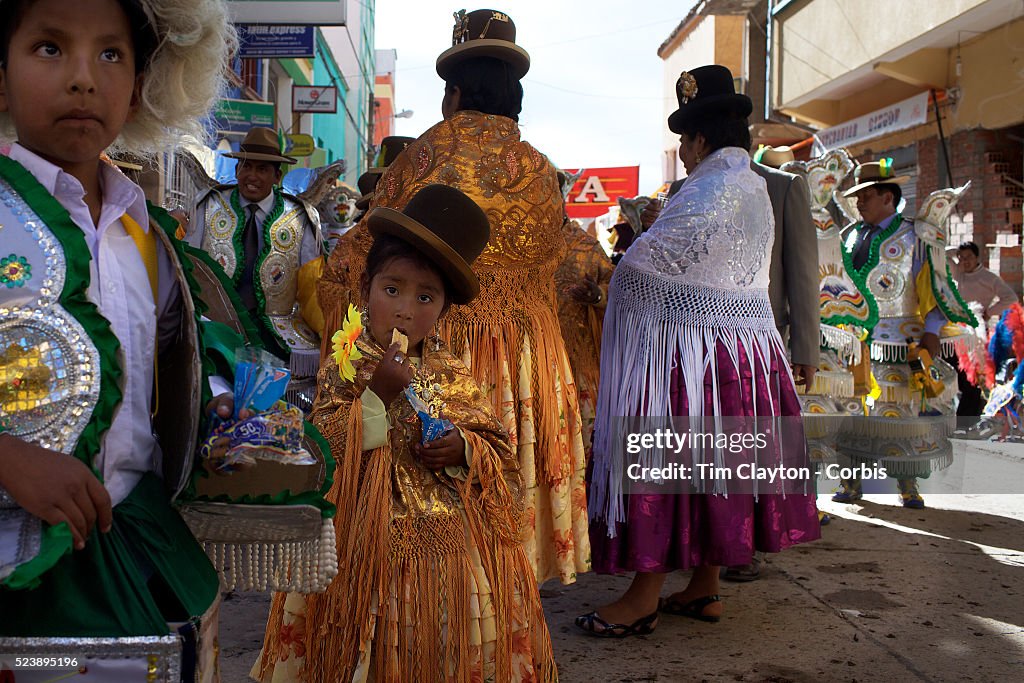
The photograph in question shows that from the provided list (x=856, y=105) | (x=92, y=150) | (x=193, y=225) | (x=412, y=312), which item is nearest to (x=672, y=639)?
(x=412, y=312)

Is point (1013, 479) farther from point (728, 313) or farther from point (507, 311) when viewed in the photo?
point (507, 311)

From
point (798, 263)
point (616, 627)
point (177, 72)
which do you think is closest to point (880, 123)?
point (798, 263)

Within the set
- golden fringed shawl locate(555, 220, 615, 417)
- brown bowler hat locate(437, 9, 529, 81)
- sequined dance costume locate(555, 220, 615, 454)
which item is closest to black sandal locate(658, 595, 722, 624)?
sequined dance costume locate(555, 220, 615, 454)

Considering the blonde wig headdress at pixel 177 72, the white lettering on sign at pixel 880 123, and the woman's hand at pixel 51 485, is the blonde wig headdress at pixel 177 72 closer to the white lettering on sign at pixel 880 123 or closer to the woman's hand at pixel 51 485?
the woman's hand at pixel 51 485

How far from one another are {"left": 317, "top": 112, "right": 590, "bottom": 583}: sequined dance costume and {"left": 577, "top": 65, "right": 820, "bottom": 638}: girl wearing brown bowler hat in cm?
34

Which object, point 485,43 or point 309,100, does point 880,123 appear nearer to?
point 309,100

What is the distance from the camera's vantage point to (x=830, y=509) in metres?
6.38

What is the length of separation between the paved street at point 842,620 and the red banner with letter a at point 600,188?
16.1 meters

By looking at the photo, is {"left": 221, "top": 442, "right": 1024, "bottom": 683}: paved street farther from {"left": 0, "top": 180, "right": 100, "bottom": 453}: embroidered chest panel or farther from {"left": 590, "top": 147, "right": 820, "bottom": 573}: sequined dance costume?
{"left": 0, "top": 180, "right": 100, "bottom": 453}: embroidered chest panel

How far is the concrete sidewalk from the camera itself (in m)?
3.44

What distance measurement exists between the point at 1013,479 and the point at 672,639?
5.03 m

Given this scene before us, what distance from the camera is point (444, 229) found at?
8.32ft

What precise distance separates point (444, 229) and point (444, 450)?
61 cm

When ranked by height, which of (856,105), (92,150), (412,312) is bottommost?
(412,312)
